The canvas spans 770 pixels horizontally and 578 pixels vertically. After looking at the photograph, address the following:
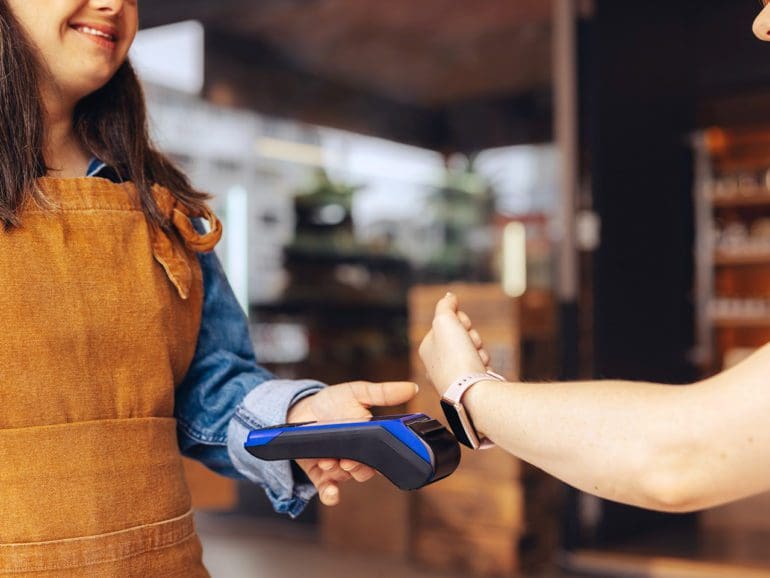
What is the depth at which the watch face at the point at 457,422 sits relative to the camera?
1.00 metres

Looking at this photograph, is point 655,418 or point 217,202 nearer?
point 655,418

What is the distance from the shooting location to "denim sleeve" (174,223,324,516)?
3.91 ft

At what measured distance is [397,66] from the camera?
852cm

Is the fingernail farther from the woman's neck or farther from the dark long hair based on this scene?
the woman's neck

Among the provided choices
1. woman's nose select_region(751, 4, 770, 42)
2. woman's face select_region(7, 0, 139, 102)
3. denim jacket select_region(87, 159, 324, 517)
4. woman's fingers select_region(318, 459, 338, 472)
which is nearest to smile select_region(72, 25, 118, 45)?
woman's face select_region(7, 0, 139, 102)

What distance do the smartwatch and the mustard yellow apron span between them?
0.35 m

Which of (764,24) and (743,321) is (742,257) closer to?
(743,321)

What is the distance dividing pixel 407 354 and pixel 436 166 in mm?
2319

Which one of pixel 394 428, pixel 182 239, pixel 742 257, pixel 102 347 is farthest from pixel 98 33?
pixel 742 257

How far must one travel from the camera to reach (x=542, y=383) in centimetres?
96

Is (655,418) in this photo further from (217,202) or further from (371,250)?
(371,250)

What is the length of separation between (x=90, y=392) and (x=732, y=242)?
19.1ft

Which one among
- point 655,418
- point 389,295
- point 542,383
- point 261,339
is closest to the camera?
point 655,418

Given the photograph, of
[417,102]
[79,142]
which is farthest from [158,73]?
[79,142]
